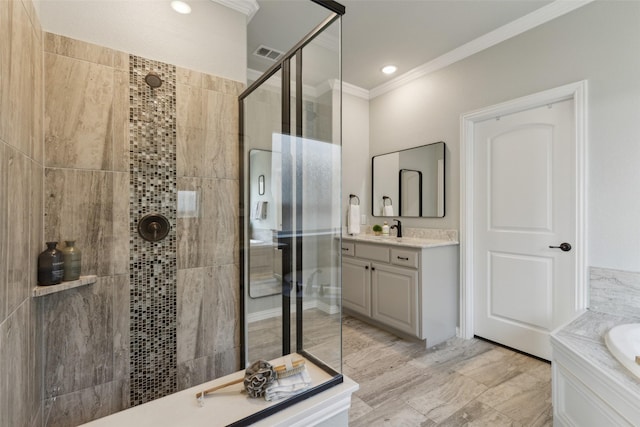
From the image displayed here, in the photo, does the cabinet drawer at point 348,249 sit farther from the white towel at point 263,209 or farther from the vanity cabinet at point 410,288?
the white towel at point 263,209

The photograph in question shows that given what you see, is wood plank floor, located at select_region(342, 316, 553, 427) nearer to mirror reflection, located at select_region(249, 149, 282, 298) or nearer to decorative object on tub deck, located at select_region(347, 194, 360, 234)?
mirror reflection, located at select_region(249, 149, 282, 298)

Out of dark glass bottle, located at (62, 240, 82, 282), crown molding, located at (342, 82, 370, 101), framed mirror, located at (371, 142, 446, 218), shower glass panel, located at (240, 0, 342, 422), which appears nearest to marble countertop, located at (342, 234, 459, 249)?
framed mirror, located at (371, 142, 446, 218)

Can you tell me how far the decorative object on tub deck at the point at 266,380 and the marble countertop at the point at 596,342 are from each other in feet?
4.07

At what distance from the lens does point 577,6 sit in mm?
2010

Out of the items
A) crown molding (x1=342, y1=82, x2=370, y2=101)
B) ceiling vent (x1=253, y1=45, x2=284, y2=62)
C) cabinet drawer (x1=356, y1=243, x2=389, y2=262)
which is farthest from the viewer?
crown molding (x1=342, y1=82, x2=370, y2=101)

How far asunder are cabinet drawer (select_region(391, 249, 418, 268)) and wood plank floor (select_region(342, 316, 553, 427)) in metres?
0.71

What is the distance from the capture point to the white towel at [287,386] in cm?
94

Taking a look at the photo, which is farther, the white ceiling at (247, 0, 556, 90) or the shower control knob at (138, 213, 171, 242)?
the white ceiling at (247, 0, 556, 90)

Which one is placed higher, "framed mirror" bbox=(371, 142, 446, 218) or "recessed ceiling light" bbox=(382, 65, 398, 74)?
"recessed ceiling light" bbox=(382, 65, 398, 74)

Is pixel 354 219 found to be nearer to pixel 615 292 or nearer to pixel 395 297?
pixel 395 297

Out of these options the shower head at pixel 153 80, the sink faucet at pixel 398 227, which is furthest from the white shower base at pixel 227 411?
the sink faucet at pixel 398 227

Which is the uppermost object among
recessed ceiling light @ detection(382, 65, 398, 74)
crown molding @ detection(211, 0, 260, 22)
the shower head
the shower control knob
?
recessed ceiling light @ detection(382, 65, 398, 74)

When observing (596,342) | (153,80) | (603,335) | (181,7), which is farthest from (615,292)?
(181,7)

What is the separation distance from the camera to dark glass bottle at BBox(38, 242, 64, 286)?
1284 millimetres
